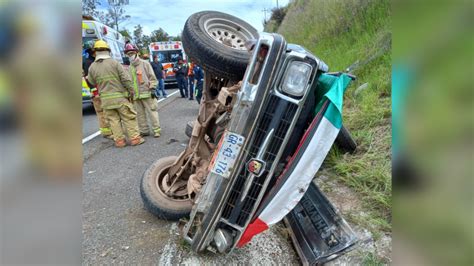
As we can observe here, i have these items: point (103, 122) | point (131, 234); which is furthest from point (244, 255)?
point (103, 122)

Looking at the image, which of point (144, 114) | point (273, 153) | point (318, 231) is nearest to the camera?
point (273, 153)

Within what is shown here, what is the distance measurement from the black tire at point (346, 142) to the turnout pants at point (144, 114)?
3.73 m

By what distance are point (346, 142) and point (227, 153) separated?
4.76 feet

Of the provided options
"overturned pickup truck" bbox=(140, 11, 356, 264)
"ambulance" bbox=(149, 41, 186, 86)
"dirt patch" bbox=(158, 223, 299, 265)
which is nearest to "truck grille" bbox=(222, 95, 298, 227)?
"overturned pickup truck" bbox=(140, 11, 356, 264)

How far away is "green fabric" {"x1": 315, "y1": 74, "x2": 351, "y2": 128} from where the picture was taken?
4.98 feet

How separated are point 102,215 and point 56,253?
7.13 ft

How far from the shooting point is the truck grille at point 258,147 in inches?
62.9

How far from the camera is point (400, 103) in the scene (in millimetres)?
704

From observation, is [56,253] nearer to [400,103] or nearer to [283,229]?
[400,103]

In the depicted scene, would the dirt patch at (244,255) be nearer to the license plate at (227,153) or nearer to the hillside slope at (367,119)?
the hillside slope at (367,119)

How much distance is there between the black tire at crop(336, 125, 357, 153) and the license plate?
49.6 inches

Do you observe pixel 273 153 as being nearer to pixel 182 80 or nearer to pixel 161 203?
pixel 161 203

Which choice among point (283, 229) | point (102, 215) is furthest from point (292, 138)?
point (102, 215)

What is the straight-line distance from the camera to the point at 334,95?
1523mm
